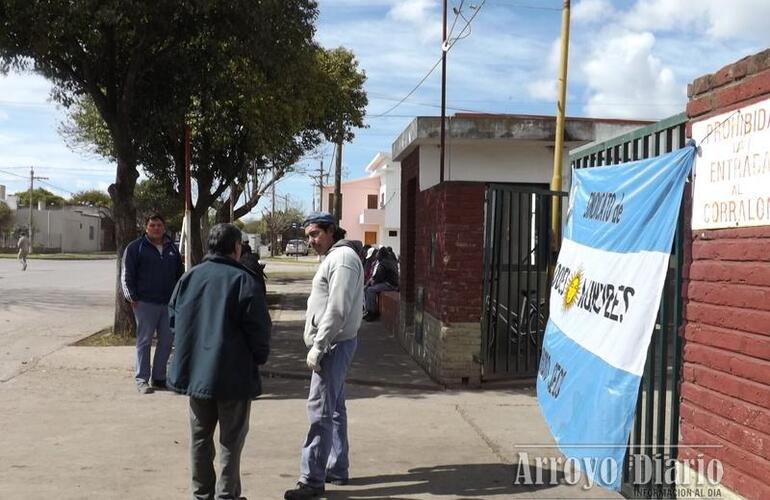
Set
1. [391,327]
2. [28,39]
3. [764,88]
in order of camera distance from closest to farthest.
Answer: [764,88], [28,39], [391,327]

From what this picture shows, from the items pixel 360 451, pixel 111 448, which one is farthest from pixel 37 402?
pixel 360 451

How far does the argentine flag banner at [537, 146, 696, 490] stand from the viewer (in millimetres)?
4062

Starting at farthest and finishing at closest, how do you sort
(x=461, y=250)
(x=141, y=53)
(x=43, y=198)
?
1. (x=43, y=198)
2. (x=141, y=53)
3. (x=461, y=250)

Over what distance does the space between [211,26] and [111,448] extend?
24.1ft

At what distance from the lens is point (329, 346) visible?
4.91m

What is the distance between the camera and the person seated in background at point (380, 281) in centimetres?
1543

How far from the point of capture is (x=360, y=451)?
19.5 ft

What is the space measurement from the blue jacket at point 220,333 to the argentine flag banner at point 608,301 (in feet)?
6.42

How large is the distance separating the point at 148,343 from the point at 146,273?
753 mm

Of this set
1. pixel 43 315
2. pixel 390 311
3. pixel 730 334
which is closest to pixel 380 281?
pixel 390 311

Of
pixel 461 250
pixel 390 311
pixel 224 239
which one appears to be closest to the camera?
pixel 224 239

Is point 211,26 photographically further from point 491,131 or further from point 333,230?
point 333,230

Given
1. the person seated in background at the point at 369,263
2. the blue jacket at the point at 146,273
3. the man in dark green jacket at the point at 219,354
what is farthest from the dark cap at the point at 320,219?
the person seated in background at the point at 369,263

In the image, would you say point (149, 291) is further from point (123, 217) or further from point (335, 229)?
point (335, 229)
